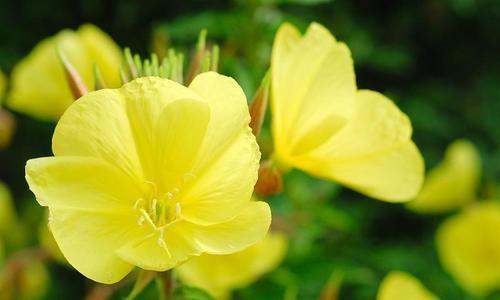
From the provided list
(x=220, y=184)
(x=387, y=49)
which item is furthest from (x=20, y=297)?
(x=387, y=49)

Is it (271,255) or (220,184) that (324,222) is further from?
(220,184)

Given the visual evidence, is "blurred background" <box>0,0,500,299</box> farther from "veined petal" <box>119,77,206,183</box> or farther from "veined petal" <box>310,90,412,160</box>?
"veined petal" <box>119,77,206,183</box>

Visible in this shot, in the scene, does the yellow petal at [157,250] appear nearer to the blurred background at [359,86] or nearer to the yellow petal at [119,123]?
the yellow petal at [119,123]

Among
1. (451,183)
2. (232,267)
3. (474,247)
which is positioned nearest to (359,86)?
(451,183)

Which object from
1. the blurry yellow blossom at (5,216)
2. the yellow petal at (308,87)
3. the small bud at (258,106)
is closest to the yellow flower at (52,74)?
the blurry yellow blossom at (5,216)

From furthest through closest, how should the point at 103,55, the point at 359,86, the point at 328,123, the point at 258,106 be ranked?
the point at 359,86 → the point at 103,55 → the point at 328,123 → the point at 258,106

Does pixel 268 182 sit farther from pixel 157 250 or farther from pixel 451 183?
pixel 451 183
